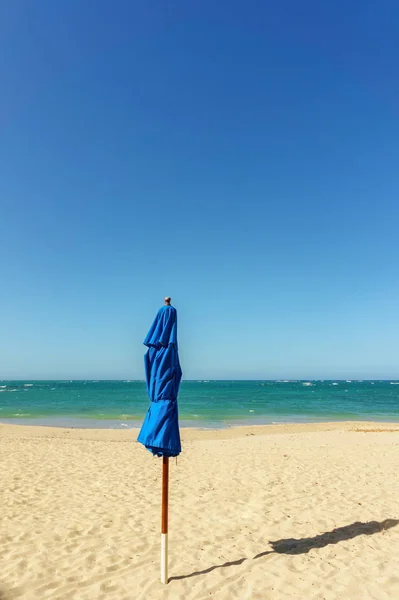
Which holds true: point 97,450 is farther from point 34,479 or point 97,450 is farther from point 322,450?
point 322,450

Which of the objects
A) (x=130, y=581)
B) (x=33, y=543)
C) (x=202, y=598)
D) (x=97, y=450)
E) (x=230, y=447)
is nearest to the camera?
(x=202, y=598)

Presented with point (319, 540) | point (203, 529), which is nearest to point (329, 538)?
point (319, 540)

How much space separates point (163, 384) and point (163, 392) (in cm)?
11

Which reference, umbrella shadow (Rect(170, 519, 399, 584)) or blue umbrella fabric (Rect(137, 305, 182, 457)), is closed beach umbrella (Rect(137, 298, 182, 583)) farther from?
umbrella shadow (Rect(170, 519, 399, 584))

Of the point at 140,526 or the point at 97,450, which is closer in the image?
the point at 140,526

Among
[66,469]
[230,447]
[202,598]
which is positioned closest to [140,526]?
[202,598]

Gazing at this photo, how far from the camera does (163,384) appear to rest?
525 centimetres

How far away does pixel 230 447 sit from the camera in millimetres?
17219

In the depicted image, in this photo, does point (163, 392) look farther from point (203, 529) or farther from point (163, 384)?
point (203, 529)

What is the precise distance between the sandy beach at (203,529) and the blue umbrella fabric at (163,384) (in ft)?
6.47

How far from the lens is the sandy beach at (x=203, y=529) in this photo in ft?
17.1

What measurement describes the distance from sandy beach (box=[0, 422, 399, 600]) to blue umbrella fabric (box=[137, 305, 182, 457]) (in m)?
1.97

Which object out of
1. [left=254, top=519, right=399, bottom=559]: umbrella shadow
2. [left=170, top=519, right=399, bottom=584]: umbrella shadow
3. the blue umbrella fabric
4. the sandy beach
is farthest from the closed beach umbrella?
[left=254, top=519, right=399, bottom=559]: umbrella shadow

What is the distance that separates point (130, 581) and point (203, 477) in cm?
620
